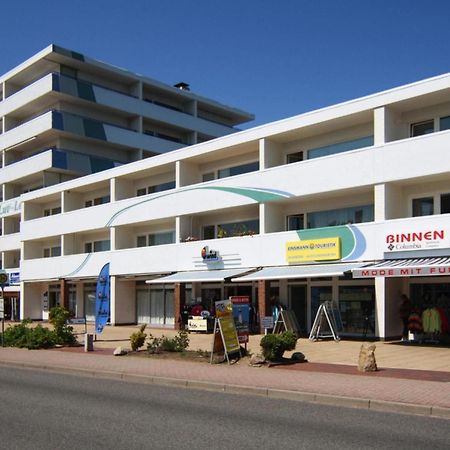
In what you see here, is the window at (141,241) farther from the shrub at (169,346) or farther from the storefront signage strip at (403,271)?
the shrub at (169,346)

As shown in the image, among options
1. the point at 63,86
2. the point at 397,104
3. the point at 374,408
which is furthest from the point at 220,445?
the point at 63,86

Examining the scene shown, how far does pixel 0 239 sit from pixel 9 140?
8606mm

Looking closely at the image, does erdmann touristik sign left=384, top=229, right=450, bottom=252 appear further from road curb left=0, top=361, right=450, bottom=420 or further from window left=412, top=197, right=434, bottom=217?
road curb left=0, top=361, right=450, bottom=420

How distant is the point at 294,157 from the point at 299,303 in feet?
22.5

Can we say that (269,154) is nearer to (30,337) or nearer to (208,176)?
(208,176)

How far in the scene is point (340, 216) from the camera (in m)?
27.5

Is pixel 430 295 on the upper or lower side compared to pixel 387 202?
lower

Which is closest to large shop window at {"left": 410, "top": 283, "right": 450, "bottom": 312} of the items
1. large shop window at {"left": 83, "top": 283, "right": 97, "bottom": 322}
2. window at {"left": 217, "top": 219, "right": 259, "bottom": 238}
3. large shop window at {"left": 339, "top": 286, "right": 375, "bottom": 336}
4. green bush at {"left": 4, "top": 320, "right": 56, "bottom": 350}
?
large shop window at {"left": 339, "top": 286, "right": 375, "bottom": 336}

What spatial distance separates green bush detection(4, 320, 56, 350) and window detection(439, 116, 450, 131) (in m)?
16.4

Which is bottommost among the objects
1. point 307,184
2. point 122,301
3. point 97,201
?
point 122,301

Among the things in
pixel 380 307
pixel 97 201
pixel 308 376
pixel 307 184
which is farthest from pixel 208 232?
pixel 308 376

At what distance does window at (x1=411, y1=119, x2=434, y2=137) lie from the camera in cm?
2500

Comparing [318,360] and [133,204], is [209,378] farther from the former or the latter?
[133,204]

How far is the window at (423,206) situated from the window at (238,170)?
9651mm
